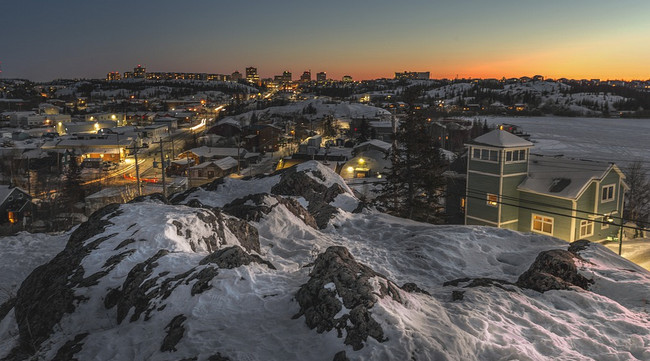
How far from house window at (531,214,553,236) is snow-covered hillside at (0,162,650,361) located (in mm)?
9530

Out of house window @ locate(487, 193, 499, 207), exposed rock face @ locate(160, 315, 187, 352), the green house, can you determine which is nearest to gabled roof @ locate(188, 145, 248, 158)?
the green house

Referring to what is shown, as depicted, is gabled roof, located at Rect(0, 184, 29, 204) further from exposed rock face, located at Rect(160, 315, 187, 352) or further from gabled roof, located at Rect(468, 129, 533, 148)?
gabled roof, located at Rect(468, 129, 533, 148)

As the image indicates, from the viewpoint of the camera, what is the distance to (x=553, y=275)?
34.2 ft

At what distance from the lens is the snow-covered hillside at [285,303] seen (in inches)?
239

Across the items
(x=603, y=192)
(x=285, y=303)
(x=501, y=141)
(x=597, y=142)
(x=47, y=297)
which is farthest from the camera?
(x=597, y=142)

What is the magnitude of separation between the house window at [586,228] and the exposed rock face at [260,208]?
14.4m

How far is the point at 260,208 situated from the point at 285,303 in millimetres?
8073

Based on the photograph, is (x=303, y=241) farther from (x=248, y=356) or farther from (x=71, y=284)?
(x=248, y=356)

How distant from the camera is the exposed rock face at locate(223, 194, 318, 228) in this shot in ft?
47.8

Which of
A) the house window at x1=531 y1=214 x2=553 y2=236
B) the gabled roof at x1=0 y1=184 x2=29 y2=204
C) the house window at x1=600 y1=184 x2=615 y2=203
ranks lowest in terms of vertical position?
the gabled roof at x1=0 y1=184 x2=29 y2=204

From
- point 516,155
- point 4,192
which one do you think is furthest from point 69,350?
point 4,192

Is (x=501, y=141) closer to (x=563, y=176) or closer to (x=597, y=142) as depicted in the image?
(x=563, y=176)

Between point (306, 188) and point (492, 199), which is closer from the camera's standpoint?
point (306, 188)

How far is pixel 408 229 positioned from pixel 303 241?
4.88 meters
